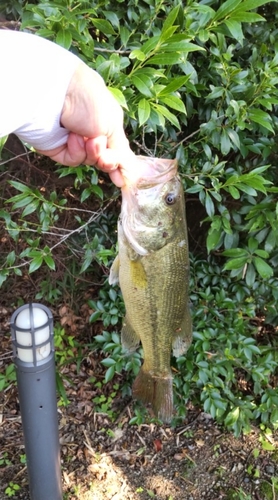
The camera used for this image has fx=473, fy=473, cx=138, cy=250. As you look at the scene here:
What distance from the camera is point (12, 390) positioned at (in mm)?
3309

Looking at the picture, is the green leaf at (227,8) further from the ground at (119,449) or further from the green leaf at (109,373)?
the green leaf at (109,373)

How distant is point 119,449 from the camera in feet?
10.4

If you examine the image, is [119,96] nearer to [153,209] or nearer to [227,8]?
[153,209]

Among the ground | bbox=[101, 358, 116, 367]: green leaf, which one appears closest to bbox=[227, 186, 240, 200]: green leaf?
the ground

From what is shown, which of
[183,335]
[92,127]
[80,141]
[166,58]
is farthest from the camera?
[183,335]

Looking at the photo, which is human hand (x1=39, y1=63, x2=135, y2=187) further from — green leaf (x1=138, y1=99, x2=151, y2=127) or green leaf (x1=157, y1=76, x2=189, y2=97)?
green leaf (x1=157, y1=76, x2=189, y2=97)

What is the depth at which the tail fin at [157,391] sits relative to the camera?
226cm

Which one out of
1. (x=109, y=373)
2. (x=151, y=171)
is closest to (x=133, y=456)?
(x=109, y=373)

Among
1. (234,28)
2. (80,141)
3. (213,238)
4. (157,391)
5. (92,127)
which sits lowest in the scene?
(157,391)

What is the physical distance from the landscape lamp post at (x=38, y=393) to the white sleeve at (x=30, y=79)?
37.6 inches

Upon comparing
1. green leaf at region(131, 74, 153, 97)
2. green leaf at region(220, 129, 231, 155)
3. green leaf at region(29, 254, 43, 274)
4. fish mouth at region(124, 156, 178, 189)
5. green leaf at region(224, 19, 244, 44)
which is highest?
green leaf at region(224, 19, 244, 44)

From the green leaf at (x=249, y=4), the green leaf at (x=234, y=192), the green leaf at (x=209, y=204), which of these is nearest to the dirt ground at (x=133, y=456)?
the green leaf at (x=209, y=204)

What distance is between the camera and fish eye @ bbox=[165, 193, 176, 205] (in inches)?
71.1

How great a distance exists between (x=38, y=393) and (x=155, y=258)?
95cm
